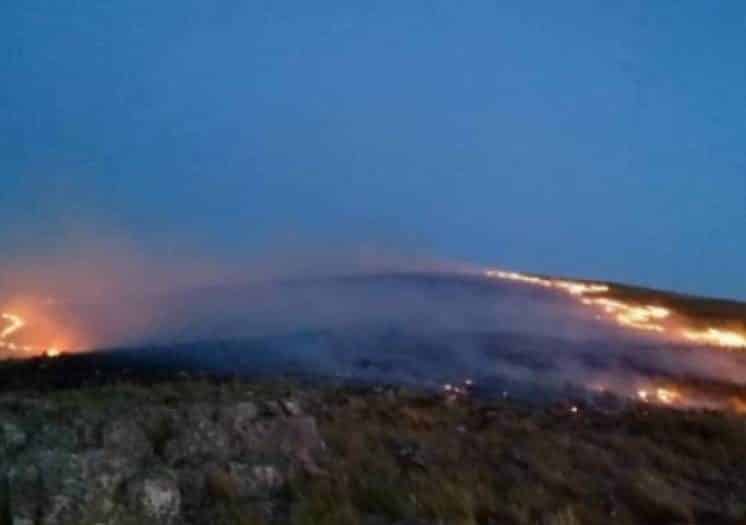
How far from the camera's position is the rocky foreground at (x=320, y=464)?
13633 mm

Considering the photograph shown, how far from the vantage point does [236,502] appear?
13891mm

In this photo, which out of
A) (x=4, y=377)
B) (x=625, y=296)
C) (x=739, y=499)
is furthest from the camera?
(x=625, y=296)

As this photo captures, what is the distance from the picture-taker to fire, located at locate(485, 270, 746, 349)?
130 ft

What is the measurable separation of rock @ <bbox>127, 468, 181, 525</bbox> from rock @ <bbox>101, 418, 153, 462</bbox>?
28.2 inches

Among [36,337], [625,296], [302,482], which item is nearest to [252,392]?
[302,482]

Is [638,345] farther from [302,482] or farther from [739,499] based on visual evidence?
[302,482]

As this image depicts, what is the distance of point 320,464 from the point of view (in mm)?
15375

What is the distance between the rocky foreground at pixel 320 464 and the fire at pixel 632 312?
783 inches

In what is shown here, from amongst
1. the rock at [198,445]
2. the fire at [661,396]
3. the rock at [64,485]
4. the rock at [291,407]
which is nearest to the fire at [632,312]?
the fire at [661,396]

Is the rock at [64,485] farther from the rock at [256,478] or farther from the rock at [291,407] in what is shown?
the rock at [291,407]

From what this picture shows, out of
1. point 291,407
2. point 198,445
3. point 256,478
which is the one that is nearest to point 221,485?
point 256,478

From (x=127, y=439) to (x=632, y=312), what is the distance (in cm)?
3250

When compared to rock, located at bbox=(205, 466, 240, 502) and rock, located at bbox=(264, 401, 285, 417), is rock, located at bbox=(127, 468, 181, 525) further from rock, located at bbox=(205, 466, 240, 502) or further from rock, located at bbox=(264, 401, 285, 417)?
rock, located at bbox=(264, 401, 285, 417)

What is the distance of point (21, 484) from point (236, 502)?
239 cm
